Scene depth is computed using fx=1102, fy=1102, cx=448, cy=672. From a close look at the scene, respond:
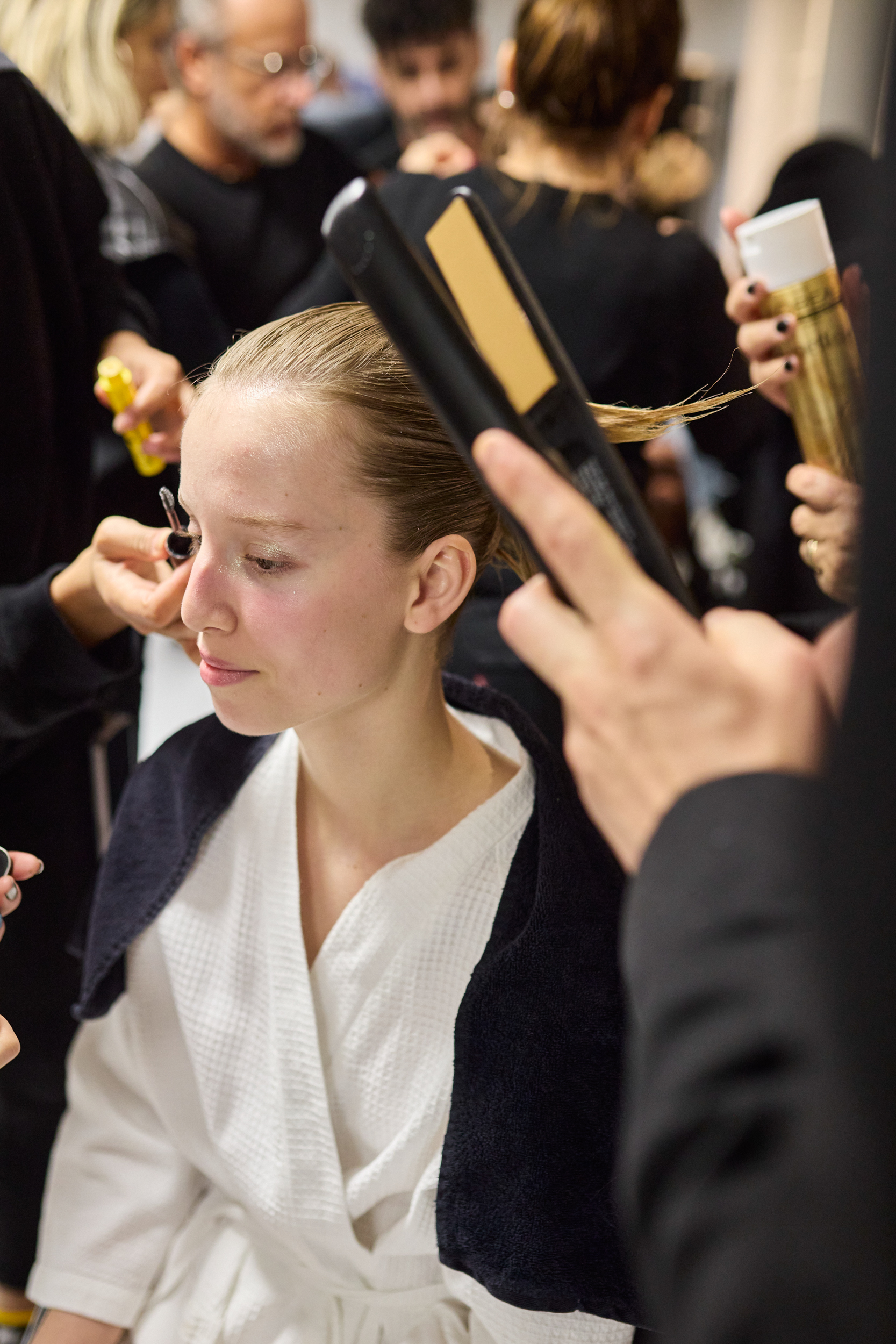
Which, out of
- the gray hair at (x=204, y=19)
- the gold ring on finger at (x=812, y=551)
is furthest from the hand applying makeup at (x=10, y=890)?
the gray hair at (x=204, y=19)

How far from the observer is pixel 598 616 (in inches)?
16.7

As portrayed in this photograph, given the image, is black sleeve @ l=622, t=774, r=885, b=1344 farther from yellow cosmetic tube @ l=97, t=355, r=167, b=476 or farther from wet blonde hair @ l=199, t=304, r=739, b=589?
yellow cosmetic tube @ l=97, t=355, r=167, b=476

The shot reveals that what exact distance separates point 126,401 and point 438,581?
0.29 metres

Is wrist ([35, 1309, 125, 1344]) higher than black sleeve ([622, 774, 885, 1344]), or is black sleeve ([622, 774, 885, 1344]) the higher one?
black sleeve ([622, 774, 885, 1344])

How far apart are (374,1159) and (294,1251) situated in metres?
0.11

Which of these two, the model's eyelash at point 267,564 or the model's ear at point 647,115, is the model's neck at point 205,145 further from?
the model's eyelash at point 267,564

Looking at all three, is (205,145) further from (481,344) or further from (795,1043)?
(795,1043)

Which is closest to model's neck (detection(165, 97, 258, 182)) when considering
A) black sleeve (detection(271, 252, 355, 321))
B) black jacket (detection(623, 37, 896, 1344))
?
black sleeve (detection(271, 252, 355, 321))

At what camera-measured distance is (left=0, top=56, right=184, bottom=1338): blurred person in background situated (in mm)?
901

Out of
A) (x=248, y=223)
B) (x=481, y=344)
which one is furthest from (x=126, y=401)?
(x=248, y=223)

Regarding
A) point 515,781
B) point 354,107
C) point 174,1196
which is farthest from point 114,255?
point 354,107

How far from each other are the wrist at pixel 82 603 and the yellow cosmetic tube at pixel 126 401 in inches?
3.4

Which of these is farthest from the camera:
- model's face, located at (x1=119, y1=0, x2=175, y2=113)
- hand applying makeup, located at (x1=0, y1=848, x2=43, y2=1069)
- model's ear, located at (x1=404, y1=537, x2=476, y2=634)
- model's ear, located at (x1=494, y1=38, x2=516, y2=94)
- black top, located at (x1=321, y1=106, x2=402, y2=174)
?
black top, located at (x1=321, y1=106, x2=402, y2=174)

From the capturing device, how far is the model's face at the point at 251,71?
1.79 m
